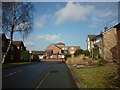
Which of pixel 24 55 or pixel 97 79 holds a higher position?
pixel 24 55

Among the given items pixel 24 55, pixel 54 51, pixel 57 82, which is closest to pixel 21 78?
pixel 57 82

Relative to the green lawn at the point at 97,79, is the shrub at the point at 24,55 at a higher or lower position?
higher

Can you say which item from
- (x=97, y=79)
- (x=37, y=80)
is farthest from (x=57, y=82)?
(x=97, y=79)

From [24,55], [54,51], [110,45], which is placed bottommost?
[24,55]

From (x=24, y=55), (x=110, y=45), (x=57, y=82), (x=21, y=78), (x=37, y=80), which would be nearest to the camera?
(x=110, y=45)

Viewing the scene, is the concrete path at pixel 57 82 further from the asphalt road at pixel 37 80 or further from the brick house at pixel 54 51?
the brick house at pixel 54 51

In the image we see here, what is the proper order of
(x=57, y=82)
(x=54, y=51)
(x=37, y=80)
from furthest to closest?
(x=54, y=51), (x=37, y=80), (x=57, y=82)

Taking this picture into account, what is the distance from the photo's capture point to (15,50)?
4769cm

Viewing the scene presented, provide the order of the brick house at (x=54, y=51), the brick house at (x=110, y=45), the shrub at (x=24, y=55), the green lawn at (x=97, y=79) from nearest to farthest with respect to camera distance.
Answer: the brick house at (x=110, y=45) < the green lawn at (x=97, y=79) < the shrub at (x=24, y=55) < the brick house at (x=54, y=51)

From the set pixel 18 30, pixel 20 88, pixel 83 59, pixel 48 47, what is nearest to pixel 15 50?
pixel 18 30

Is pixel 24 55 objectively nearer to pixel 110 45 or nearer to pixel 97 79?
pixel 97 79

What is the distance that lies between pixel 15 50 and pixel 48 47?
176 ft

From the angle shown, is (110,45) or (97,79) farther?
(97,79)

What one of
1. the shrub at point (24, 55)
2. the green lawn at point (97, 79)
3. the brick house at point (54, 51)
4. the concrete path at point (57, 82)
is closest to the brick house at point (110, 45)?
the green lawn at point (97, 79)
